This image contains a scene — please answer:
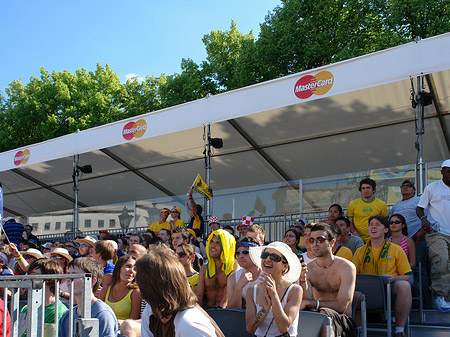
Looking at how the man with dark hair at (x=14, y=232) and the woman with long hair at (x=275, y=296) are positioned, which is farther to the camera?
the man with dark hair at (x=14, y=232)

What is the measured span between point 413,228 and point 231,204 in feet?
19.3

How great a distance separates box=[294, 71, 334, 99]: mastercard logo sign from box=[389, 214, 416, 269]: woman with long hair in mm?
2359

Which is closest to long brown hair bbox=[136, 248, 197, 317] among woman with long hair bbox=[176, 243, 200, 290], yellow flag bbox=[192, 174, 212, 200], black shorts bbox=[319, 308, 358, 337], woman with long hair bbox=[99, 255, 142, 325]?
black shorts bbox=[319, 308, 358, 337]

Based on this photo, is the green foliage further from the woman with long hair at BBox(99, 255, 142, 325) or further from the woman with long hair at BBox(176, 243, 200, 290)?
the woman with long hair at BBox(99, 255, 142, 325)

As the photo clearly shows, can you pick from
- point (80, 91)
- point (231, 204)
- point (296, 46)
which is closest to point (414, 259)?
point (231, 204)

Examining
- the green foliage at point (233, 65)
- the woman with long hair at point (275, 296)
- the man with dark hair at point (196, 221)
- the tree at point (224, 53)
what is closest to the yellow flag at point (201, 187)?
the man with dark hair at point (196, 221)

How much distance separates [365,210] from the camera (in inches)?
311

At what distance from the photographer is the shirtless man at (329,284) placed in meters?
4.48

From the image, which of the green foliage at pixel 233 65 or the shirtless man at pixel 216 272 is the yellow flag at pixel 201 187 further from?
the green foliage at pixel 233 65

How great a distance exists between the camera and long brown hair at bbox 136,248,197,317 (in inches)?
100

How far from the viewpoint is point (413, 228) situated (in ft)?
24.7

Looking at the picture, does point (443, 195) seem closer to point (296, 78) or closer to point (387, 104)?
point (387, 104)

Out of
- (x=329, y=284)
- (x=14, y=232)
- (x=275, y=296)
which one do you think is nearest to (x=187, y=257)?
(x=329, y=284)

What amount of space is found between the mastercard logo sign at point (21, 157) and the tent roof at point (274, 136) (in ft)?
0.14
